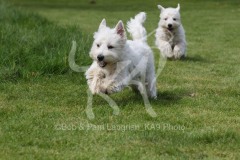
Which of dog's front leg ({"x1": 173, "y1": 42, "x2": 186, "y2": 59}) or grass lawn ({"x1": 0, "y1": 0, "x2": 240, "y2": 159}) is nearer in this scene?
grass lawn ({"x1": 0, "y1": 0, "x2": 240, "y2": 159})

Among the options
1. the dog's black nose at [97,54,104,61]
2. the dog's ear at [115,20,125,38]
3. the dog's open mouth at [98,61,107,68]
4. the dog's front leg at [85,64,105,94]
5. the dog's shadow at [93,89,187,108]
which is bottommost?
the dog's shadow at [93,89,187,108]

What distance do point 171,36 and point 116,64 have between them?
6.53m

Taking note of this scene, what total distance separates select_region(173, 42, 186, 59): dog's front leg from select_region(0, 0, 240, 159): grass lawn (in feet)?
1.02

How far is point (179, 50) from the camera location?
14.1 metres

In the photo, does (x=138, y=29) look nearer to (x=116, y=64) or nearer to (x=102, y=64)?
(x=116, y=64)

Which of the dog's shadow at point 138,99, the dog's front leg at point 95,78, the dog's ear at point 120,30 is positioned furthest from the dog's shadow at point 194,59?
the dog's front leg at point 95,78

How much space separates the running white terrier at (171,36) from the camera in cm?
1427

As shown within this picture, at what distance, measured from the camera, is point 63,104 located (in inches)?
332

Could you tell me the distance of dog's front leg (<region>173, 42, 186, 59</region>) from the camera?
46.1 ft

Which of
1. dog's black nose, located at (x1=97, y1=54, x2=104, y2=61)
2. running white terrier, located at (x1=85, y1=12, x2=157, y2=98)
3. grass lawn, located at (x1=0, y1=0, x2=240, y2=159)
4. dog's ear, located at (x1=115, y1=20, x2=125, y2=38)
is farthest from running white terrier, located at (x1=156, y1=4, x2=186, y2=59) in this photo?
dog's black nose, located at (x1=97, y1=54, x2=104, y2=61)

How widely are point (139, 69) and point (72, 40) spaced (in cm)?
390

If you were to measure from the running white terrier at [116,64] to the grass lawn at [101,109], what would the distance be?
299 millimetres

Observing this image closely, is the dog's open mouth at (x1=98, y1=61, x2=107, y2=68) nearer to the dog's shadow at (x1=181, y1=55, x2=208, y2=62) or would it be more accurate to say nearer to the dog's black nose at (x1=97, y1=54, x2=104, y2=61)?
the dog's black nose at (x1=97, y1=54, x2=104, y2=61)

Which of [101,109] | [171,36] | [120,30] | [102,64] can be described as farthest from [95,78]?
[171,36]
